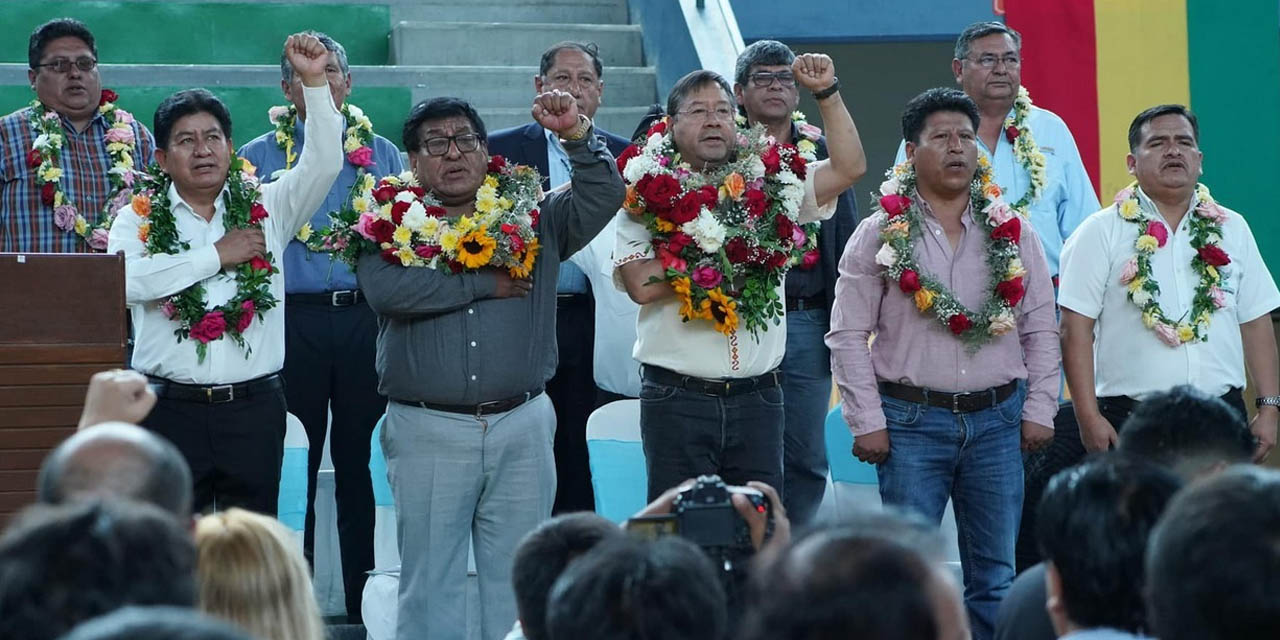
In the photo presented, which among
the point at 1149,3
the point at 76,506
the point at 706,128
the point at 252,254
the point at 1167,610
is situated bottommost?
the point at 1167,610

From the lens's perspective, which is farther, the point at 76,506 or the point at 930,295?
the point at 930,295

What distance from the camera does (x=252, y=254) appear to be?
521cm

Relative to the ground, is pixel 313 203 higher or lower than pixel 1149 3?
lower

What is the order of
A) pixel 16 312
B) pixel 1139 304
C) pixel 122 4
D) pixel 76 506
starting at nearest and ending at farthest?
pixel 76 506, pixel 16 312, pixel 1139 304, pixel 122 4

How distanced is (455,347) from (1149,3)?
15.5 ft

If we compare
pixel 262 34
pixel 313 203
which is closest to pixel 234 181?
pixel 313 203

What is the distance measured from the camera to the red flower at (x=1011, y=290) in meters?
5.34

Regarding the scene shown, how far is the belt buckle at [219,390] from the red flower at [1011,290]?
98.6 inches

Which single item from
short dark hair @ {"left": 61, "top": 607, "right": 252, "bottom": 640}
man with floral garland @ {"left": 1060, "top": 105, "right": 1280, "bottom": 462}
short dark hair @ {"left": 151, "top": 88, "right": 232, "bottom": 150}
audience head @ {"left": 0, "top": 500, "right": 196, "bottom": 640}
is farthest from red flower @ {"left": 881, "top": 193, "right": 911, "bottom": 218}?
short dark hair @ {"left": 61, "top": 607, "right": 252, "bottom": 640}

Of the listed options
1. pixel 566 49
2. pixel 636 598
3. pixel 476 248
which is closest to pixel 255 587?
pixel 636 598

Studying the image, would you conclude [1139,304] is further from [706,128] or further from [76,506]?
[76,506]

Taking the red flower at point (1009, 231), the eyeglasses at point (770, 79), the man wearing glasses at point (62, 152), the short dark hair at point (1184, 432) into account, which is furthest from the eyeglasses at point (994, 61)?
the man wearing glasses at point (62, 152)

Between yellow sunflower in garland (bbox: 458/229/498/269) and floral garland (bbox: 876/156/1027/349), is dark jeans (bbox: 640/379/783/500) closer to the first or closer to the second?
floral garland (bbox: 876/156/1027/349)

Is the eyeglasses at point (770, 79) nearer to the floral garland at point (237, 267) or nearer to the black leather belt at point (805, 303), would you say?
the black leather belt at point (805, 303)
